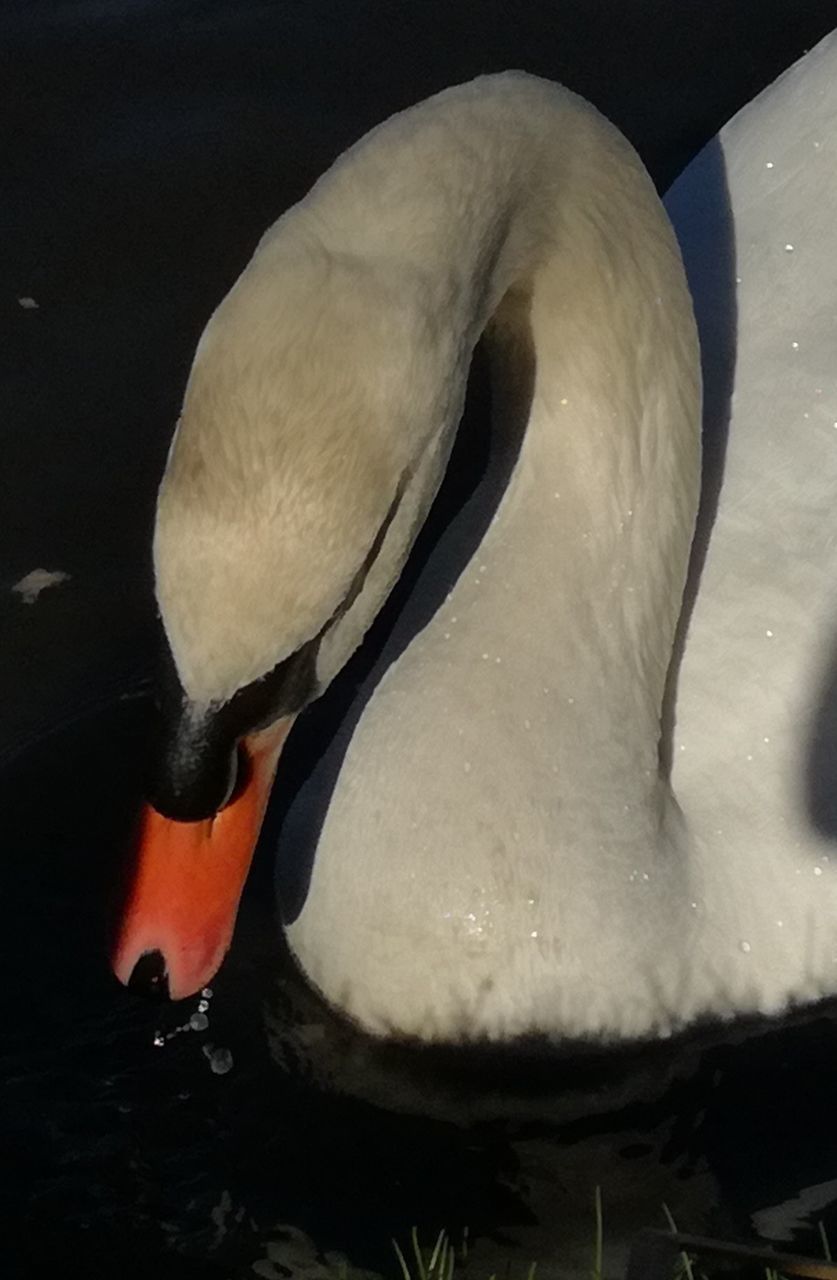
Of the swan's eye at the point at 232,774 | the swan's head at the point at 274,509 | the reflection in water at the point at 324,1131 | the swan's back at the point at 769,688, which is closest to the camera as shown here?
the swan's head at the point at 274,509

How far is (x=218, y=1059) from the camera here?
4715 mm

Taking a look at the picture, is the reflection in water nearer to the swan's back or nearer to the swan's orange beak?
the swan's back

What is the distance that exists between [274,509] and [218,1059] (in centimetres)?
150

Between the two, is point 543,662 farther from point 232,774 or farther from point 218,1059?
point 218,1059

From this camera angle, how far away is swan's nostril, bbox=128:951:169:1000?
4168 mm

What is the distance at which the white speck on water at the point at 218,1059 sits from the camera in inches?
185

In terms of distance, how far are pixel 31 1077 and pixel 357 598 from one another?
1282 millimetres

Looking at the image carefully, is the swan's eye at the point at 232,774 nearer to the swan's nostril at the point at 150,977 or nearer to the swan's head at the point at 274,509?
the swan's head at the point at 274,509

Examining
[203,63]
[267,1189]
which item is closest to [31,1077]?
[267,1189]

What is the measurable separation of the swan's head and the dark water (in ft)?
2.96

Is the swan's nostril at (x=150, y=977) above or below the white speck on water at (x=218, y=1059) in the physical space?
above

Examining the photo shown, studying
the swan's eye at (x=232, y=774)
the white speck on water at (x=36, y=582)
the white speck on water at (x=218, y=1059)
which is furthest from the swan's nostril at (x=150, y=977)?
the white speck on water at (x=36, y=582)

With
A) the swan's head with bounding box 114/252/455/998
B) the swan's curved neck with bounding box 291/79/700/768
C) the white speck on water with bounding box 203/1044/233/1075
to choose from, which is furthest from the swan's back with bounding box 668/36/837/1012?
the swan's head with bounding box 114/252/455/998

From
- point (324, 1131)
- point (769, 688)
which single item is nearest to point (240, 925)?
point (324, 1131)
